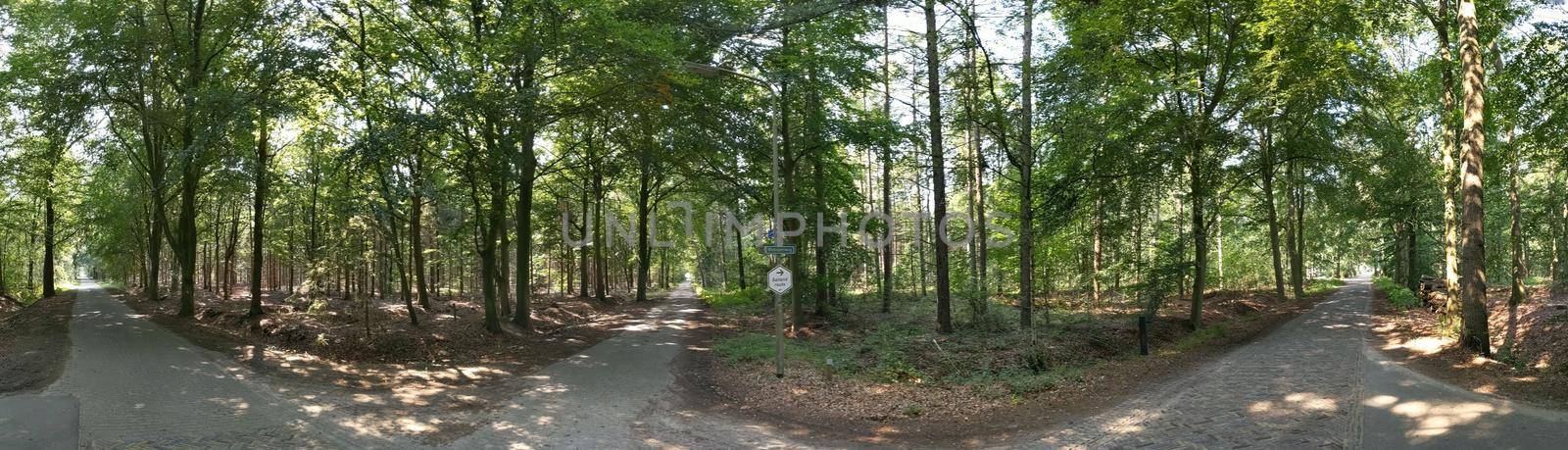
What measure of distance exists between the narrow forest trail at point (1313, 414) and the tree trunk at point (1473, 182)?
163 centimetres

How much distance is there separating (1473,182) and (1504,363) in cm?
272

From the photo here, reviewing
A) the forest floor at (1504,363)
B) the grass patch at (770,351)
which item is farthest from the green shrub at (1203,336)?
the grass patch at (770,351)

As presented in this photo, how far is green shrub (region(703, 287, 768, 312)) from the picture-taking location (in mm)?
29922

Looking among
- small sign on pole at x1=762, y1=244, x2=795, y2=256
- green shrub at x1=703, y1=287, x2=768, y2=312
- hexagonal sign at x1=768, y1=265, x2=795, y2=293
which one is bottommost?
green shrub at x1=703, y1=287, x2=768, y2=312

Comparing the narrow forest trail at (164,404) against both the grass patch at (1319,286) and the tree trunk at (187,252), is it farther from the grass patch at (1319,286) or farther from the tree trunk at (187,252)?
the grass patch at (1319,286)

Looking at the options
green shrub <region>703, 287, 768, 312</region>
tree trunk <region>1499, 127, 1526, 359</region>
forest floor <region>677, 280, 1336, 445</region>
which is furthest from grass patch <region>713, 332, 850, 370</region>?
green shrub <region>703, 287, 768, 312</region>

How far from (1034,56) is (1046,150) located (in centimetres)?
239

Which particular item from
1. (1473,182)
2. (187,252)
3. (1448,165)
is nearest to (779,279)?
(1473,182)

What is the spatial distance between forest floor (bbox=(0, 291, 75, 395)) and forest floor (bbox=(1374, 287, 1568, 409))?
18.8 m

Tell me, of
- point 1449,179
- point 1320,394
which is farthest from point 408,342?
point 1449,179

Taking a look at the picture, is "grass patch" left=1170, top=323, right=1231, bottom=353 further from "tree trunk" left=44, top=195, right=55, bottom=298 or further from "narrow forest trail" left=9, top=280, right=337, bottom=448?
"tree trunk" left=44, top=195, right=55, bottom=298

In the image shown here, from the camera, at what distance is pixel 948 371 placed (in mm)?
Result: 13008

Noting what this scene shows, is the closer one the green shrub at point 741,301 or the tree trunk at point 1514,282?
the tree trunk at point 1514,282

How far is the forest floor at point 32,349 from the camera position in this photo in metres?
9.82
